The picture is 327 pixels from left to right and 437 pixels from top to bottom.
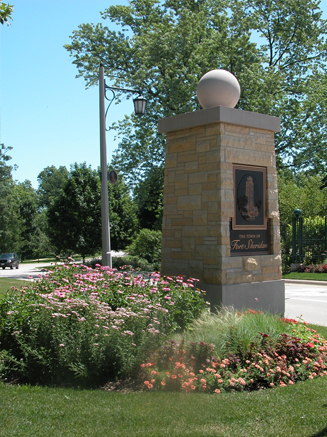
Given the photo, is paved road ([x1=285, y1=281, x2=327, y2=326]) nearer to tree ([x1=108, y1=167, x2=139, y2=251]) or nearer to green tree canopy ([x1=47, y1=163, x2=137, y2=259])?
green tree canopy ([x1=47, y1=163, x2=137, y2=259])

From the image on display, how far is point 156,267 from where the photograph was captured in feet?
87.8

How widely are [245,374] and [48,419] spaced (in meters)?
2.44

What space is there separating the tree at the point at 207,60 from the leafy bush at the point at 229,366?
18.6 meters

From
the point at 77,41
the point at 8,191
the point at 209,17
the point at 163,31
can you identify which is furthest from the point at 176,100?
the point at 8,191

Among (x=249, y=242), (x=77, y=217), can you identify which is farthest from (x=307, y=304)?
(x=77, y=217)

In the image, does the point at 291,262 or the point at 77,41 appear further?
the point at 77,41

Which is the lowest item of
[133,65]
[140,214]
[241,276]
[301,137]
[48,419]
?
[48,419]

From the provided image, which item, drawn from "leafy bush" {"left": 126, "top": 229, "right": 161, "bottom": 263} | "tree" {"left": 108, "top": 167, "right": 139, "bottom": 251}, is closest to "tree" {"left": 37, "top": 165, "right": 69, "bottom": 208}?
"tree" {"left": 108, "top": 167, "right": 139, "bottom": 251}

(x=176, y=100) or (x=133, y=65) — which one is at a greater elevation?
(x=133, y=65)

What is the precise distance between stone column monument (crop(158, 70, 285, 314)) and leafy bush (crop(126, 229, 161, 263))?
734 inches

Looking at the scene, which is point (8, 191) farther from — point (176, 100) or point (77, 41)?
point (176, 100)

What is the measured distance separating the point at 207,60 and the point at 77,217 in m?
13.0

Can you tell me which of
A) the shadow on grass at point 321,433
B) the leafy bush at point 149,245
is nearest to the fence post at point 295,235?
the leafy bush at point 149,245

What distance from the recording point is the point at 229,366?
6.08 m
